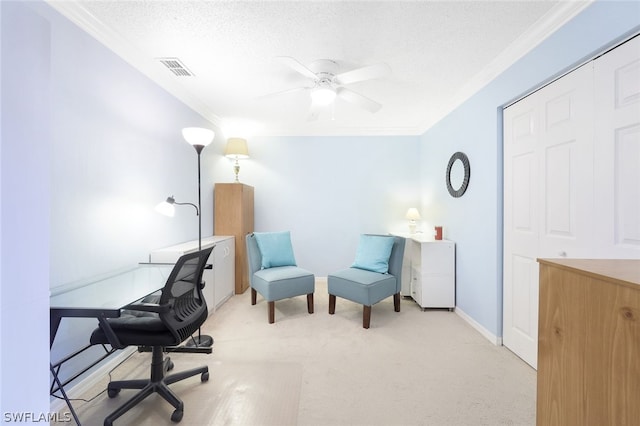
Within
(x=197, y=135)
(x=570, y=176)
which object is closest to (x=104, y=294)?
(x=197, y=135)

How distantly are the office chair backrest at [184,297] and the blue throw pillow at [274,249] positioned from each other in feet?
4.48

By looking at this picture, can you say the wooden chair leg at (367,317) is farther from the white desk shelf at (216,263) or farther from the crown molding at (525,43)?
the crown molding at (525,43)

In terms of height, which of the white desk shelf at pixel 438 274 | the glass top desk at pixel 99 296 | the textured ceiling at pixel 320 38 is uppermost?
the textured ceiling at pixel 320 38

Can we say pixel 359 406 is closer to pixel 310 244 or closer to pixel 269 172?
pixel 310 244

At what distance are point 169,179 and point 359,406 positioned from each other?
2641 millimetres

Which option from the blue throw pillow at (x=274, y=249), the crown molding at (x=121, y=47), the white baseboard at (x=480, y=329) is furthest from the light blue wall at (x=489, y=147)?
the crown molding at (x=121, y=47)

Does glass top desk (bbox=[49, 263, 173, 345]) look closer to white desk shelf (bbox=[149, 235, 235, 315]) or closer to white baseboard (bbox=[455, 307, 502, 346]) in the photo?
white desk shelf (bbox=[149, 235, 235, 315])

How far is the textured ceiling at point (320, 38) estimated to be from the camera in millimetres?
1660

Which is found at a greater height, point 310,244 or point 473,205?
point 473,205

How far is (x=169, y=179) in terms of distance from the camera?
2736 millimetres

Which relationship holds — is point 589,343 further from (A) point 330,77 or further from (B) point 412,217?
(B) point 412,217

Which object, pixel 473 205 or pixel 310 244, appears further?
pixel 310 244

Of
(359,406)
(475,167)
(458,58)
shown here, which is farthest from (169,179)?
(475,167)

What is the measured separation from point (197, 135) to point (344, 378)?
2.29 meters
